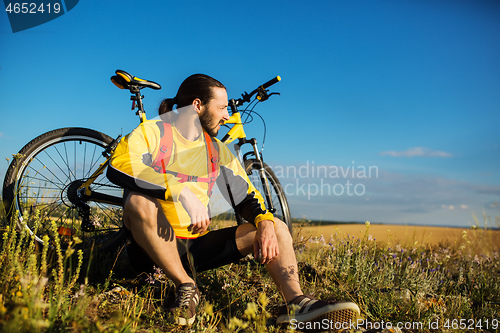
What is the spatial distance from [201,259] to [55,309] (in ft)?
3.97

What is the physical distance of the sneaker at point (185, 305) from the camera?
224 centimetres

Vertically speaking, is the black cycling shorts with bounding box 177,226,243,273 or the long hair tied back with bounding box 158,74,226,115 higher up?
the long hair tied back with bounding box 158,74,226,115

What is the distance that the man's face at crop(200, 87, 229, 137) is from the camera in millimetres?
3123

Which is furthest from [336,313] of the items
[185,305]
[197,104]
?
[197,104]

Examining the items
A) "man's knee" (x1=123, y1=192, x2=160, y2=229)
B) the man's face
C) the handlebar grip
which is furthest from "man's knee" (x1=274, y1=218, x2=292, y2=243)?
the handlebar grip

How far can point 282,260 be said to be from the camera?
260 cm

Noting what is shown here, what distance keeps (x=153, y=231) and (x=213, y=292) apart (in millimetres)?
929

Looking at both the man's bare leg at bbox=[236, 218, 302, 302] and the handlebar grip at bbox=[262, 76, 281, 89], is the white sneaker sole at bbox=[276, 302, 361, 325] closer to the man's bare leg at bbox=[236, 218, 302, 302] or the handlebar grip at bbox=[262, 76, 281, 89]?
the man's bare leg at bbox=[236, 218, 302, 302]

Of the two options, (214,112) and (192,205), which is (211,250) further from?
(214,112)

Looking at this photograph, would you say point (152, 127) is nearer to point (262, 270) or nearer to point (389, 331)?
point (262, 270)

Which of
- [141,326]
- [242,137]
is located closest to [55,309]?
[141,326]

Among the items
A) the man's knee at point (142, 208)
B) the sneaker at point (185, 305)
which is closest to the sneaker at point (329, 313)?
the sneaker at point (185, 305)

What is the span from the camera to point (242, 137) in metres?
4.49

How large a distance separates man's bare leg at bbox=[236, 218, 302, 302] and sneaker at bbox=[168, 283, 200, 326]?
50 cm
